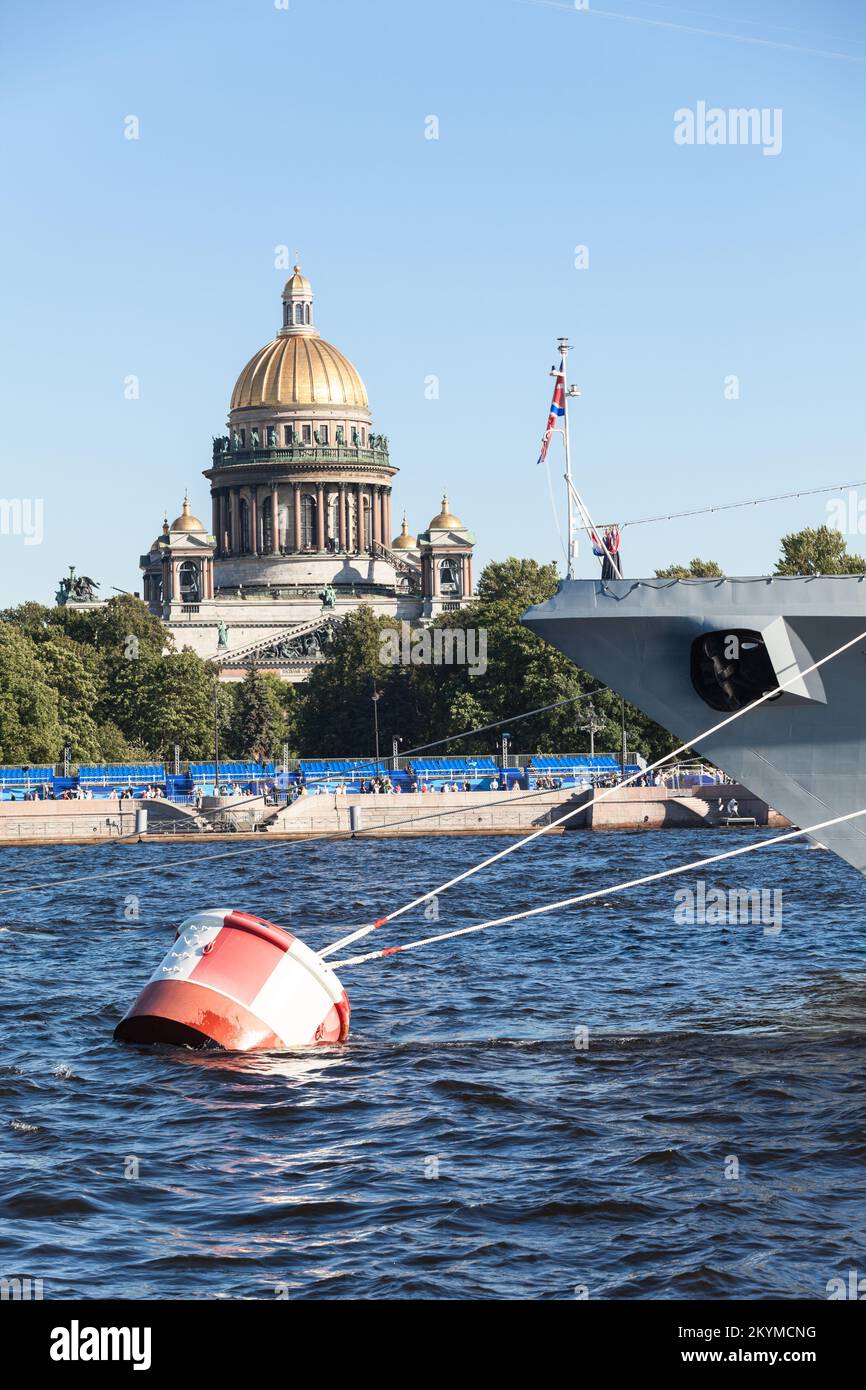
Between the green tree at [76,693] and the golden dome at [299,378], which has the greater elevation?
the golden dome at [299,378]

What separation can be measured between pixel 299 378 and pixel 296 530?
41.2 ft

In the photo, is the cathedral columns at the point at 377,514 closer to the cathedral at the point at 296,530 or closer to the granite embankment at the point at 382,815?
the cathedral at the point at 296,530

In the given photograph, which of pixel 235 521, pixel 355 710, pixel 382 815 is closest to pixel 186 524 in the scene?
pixel 235 521

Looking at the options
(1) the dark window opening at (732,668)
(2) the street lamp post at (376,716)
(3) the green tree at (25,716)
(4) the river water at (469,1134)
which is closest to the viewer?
(4) the river water at (469,1134)

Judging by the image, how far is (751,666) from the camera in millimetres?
21219

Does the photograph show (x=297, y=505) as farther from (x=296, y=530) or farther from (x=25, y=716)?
(x=25, y=716)

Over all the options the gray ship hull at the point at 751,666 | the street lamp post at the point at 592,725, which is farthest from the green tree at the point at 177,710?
the gray ship hull at the point at 751,666

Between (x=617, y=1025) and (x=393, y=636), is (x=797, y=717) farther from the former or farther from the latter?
(x=393, y=636)

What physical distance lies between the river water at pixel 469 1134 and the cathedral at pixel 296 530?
119 meters

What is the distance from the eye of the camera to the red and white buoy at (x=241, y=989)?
63.4 feet

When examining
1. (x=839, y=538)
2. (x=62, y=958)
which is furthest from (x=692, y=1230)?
(x=839, y=538)

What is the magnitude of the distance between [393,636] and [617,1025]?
313 feet

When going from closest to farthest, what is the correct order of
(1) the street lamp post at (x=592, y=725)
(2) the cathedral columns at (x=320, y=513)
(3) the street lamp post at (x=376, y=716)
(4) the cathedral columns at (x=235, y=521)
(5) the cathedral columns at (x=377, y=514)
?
(1) the street lamp post at (x=592, y=725) < (3) the street lamp post at (x=376, y=716) < (2) the cathedral columns at (x=320, y=513) < (4) the cathedral columns at (x=235, y=521) < (5) the cathedral columns at (x=377, y=514)

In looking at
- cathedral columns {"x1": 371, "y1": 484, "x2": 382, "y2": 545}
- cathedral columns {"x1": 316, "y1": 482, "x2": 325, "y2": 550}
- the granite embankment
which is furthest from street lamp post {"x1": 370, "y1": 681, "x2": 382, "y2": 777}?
cathedral columns {"x1": 371, "y1": 484, "x2": 382, "y2": 545}
